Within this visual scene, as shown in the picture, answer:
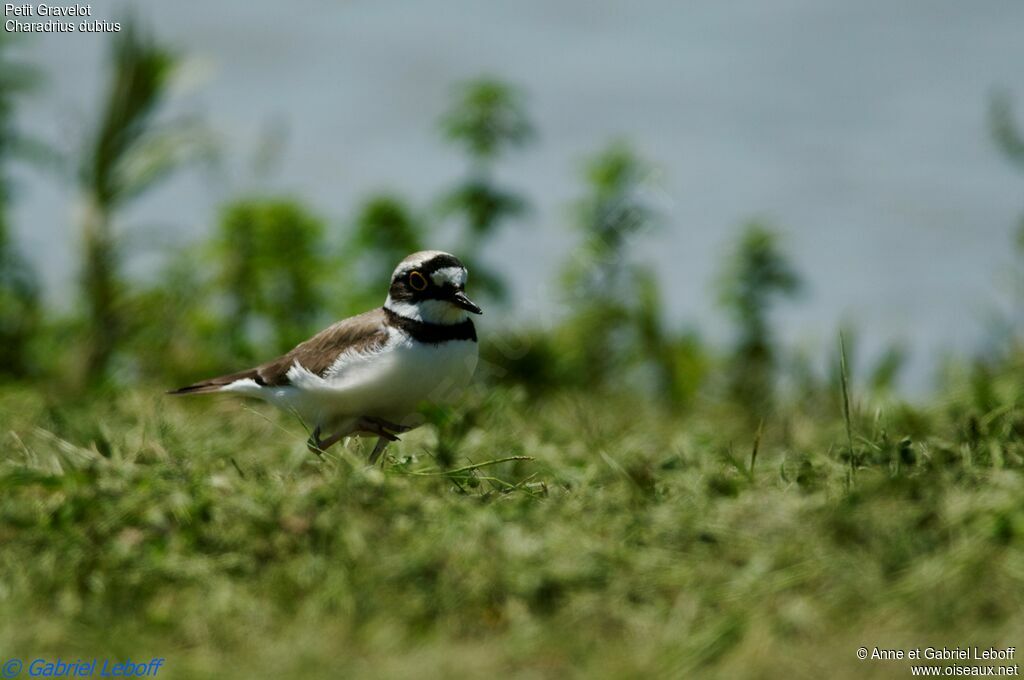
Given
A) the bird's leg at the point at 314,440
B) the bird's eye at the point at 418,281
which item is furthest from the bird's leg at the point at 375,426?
the bird's eye at the point at 418,281

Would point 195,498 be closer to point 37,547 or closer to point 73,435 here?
point 37,547

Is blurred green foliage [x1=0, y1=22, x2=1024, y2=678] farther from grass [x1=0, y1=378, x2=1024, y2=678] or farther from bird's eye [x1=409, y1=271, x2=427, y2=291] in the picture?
bird's eye [x1=409, y1=271, x2=427, y2=291]

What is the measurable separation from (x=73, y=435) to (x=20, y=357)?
22.3ft

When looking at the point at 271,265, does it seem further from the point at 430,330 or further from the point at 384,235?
the point at 430,330

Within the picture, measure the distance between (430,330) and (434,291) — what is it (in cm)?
19

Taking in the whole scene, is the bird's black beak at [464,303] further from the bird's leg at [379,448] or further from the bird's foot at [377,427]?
the bird's leg at [379,448]

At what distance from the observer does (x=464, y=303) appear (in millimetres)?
5855

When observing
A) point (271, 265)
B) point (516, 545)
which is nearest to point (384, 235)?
point (271, 265)

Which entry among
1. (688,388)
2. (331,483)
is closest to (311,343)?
(331,483)

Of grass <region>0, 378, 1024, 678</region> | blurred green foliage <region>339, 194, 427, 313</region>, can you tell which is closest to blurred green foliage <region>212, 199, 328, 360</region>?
blurred green foliage <region>339, 194, 427, 313</region>

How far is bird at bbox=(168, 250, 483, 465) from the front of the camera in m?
5.81

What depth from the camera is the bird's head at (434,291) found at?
5.91 m

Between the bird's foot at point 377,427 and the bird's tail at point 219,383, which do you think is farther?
the bird's tail at point 219,383

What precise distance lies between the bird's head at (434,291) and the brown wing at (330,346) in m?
0.16
